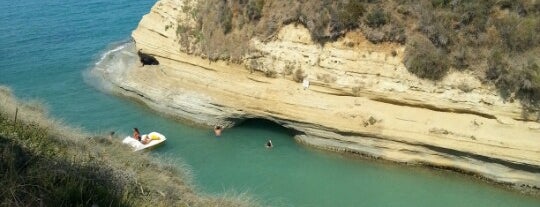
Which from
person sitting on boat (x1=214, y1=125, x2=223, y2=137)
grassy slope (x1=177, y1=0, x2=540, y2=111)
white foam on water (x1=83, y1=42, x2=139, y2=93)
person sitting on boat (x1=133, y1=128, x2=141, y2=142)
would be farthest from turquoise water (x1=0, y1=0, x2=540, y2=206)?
grassy slope (x1=177, y1=0, x2=540, y2=111)

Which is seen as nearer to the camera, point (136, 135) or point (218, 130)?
point (136, 135)

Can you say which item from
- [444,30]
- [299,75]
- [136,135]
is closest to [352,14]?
[299,75]

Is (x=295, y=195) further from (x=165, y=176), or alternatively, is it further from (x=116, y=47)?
(x=116, y=47)

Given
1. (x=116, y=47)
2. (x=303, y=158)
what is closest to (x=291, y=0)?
(x=303, y=158)

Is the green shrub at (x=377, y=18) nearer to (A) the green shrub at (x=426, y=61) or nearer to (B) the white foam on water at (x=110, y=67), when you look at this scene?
(A) the green shrub at (x=426, y=61)

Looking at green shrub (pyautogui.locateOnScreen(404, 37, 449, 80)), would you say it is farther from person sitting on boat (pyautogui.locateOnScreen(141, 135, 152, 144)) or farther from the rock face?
person sitting on boat (pyautogui.locateOnScreen(141, 135, 152, 144))

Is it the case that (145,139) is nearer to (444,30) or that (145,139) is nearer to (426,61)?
(426,61)


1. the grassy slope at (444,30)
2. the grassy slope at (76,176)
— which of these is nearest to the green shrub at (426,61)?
the grassy slope at (444,30)
